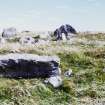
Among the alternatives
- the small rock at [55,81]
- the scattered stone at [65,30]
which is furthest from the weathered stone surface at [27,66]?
the scattered stone at [65,30]

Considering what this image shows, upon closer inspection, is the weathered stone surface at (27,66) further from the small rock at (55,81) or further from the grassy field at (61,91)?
the small rock at (55,81)

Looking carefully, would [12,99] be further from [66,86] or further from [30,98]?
[66,86]

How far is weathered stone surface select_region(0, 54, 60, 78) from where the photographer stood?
74.1 ft

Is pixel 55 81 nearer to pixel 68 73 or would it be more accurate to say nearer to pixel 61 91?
pixel 61 91

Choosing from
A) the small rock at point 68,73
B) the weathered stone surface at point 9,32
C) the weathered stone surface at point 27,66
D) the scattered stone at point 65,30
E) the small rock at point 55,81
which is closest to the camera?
the small rock at point 55,81

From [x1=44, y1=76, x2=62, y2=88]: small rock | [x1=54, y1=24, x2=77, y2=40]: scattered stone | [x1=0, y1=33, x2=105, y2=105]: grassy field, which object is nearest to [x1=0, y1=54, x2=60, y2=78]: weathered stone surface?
[x1=0, y1=33, x2=105, y2=105]: grassy field

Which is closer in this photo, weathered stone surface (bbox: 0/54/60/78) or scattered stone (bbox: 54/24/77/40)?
weathered stone surface (bbox: 0/54/60/78)

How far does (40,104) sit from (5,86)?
257 cm

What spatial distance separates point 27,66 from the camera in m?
22.9

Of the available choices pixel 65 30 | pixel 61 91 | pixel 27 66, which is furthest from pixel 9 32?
pixel 61 91

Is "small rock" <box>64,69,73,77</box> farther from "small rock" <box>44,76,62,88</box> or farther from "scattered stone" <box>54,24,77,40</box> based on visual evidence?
"scattered stone" <box>54,24,77,40</box>

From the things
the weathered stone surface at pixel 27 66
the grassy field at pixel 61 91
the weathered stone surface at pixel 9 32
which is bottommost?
the grassy field at pixel 61 91

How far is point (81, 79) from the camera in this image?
2270 centimetres

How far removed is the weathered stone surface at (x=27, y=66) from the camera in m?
22.6
